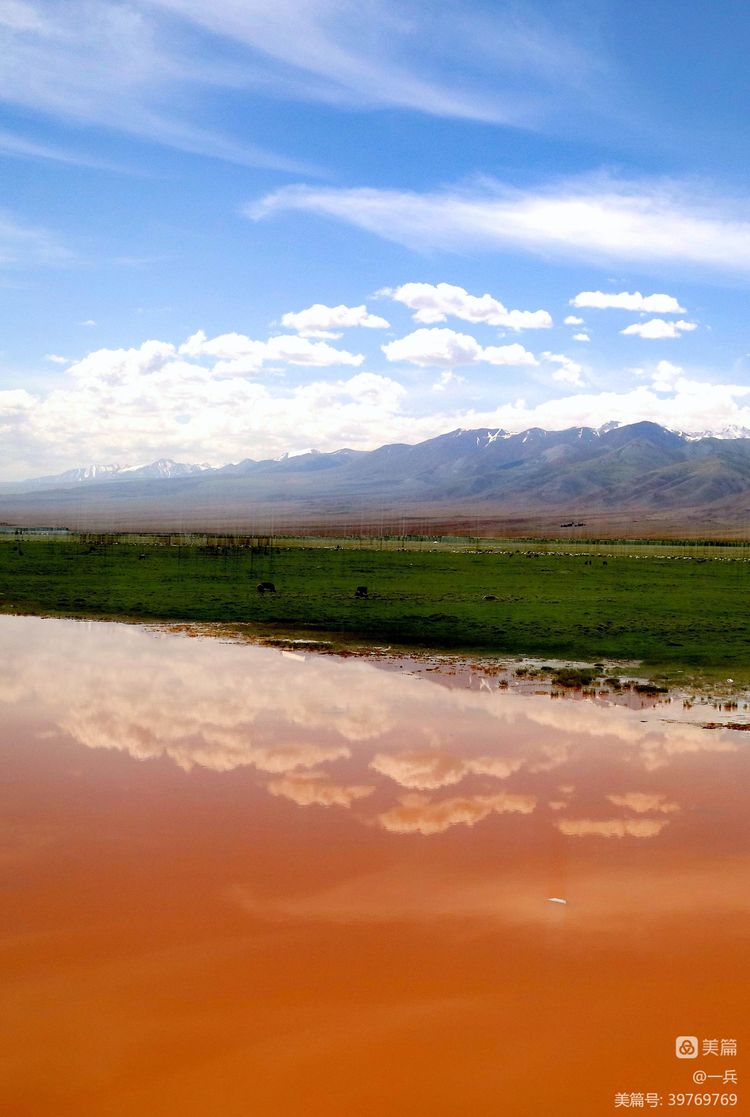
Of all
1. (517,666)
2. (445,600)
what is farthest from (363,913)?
(445,600)

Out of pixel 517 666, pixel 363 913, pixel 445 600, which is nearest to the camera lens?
pixel 363 913

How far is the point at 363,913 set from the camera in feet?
30.5

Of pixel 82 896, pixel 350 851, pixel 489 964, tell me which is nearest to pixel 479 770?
pixel 350 851

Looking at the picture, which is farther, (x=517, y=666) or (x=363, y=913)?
(x=517, y=666)

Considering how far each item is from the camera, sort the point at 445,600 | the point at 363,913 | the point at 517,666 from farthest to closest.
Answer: the point at 445,600, the point at 517,666, the point at 363,913

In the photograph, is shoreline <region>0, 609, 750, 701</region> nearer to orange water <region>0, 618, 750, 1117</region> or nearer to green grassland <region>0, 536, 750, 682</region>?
green grassland <region>0, 536, 750, 682</region>

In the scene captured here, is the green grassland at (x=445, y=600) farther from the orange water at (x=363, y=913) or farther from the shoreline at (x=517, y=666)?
the orange water at (x=363, y=913)

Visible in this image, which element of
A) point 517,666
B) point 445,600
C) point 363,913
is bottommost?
point 363,913

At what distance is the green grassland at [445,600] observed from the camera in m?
28.1

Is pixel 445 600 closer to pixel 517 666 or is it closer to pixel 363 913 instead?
pixel 517 666

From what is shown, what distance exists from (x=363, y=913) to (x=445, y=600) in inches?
1192

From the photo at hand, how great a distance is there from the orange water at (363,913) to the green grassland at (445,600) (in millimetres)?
11099

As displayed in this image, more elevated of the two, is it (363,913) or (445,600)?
(445,600)

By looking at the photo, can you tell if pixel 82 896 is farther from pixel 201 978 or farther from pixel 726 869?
pixel 726 869
